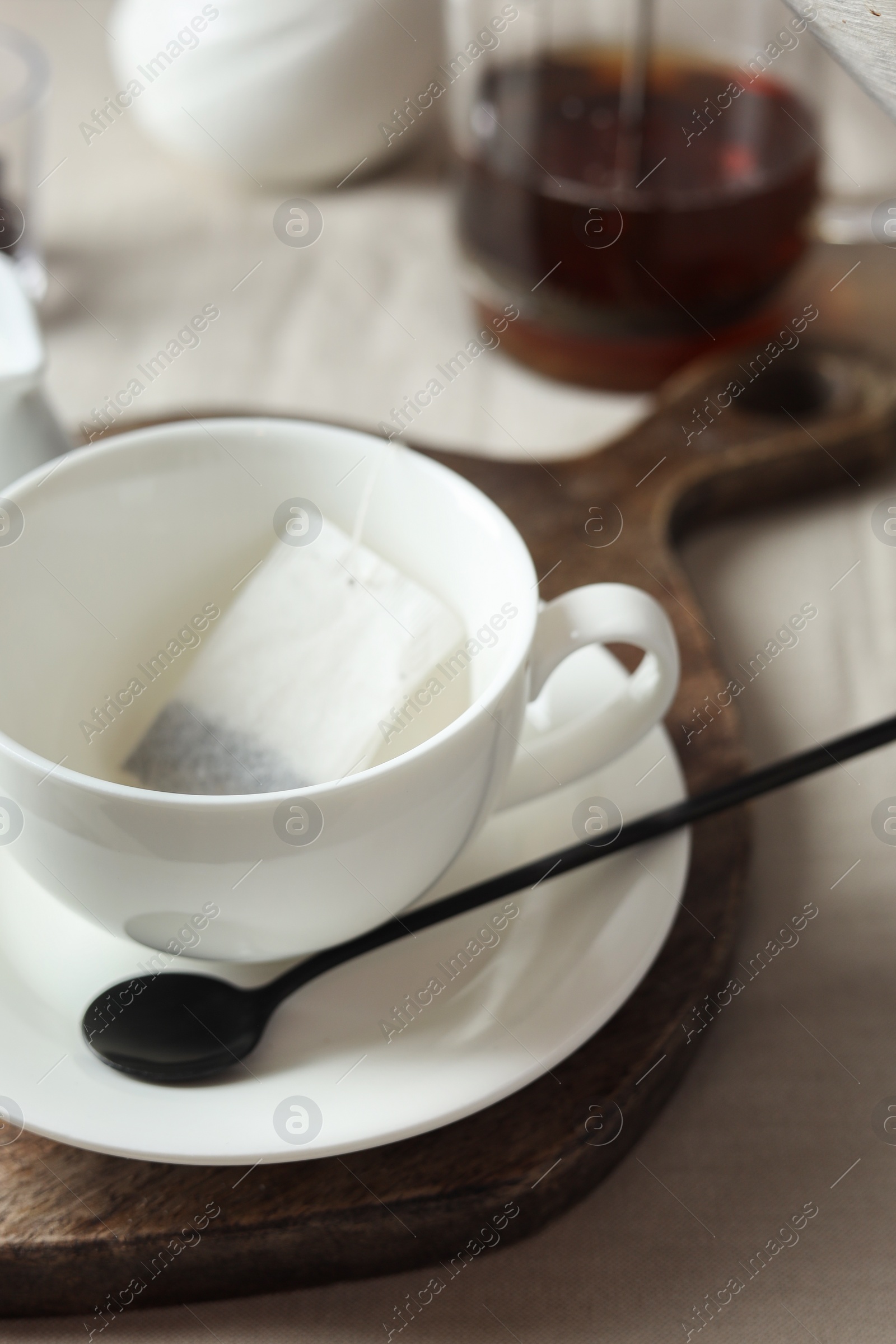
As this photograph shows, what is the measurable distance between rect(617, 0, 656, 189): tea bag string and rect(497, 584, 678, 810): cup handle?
501 millimetres

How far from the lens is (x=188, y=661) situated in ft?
2.11

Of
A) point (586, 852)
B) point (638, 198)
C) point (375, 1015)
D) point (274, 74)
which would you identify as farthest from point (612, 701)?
point (274, 74)

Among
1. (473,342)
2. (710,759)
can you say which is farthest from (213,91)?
(710,759)

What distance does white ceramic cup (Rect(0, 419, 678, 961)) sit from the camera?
442mm

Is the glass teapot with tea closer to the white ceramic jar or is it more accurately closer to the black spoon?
the white ceramic jar

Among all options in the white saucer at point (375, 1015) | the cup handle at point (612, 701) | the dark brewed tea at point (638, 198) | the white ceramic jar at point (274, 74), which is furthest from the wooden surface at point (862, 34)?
the white ceramic jar at point (274, 74)

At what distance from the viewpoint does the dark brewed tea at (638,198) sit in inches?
35.4

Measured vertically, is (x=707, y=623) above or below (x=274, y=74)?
below

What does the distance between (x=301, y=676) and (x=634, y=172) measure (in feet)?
1.81

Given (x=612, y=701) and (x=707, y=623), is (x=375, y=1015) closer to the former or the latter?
(x=612, y=701)

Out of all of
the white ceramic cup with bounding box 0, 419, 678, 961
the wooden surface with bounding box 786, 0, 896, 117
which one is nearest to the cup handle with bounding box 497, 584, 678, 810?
the white ceramic cup with bounding box 0, 419, 678, 961

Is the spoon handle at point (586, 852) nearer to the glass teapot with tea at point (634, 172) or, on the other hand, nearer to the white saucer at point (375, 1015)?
the white saucer at point (375, 1015)

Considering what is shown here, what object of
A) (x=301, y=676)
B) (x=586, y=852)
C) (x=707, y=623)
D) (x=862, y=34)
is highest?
(x=862, y=34)

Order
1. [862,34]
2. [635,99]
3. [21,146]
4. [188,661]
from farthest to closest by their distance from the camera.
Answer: [21,146], [635,99], [188,661], [862,34]
